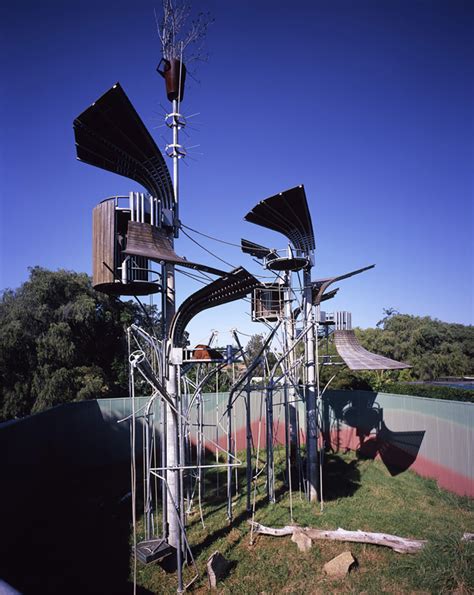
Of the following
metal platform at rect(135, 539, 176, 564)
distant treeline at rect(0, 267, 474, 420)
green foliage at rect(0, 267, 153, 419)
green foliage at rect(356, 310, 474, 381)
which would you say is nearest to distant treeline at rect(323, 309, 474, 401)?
green foliage at rect(356, 310, 474, 381)

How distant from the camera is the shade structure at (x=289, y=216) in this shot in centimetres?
1329

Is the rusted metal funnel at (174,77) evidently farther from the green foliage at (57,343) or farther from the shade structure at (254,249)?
the green foliage at (57,343)

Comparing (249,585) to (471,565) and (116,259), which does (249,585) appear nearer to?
(471,565)

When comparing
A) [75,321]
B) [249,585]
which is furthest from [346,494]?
[75,321]

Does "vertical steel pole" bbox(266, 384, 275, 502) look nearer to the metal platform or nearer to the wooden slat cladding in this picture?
the metal platform

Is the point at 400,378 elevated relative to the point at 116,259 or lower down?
lower down

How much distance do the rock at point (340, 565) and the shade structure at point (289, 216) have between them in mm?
8672

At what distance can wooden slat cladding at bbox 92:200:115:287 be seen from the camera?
9422 mm

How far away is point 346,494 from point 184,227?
9.35m

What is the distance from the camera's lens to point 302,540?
31.2 ft

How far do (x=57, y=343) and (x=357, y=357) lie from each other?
17029mm

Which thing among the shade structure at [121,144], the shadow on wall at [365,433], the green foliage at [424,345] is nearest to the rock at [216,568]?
the shade structure at [121,144]

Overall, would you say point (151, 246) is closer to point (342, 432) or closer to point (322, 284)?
point (322, 284)

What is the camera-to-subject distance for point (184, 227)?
1091 cm
